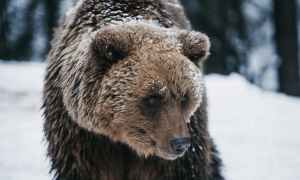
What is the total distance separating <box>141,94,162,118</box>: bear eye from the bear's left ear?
0.49 m

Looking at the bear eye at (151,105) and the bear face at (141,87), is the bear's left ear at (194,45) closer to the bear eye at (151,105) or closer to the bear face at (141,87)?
the bear face at (141,87)

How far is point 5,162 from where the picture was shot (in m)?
6.87

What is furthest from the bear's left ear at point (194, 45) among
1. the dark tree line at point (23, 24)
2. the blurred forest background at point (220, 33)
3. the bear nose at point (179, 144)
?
the dark tree line at point (23, 24)

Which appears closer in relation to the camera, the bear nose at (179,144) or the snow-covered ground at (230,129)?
the bear nose at (179,144)

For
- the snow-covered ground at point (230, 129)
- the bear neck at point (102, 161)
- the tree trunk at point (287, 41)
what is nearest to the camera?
the bear neck at point (102, 161)

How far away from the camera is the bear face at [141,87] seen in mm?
3910

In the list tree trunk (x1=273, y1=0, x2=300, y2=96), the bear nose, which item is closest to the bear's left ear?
the bear nose

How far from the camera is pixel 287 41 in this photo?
15.6 m

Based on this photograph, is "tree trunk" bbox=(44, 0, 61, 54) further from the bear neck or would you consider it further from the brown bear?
the bear neck

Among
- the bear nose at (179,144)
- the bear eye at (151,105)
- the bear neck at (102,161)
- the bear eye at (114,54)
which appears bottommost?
the bear neck at (102,161)

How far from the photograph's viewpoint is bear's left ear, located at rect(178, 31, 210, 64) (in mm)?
4227

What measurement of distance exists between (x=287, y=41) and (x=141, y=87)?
1237 cm

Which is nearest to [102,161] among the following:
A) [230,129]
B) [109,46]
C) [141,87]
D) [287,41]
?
[141,87]

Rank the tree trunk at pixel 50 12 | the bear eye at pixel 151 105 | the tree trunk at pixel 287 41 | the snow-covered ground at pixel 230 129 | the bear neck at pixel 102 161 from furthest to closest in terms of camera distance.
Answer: the tree trunk at pixel 50 12 < the tree trunk at pixel 287 41 < the snow-covered ground at pixel 230 129 < the bear neck at pixel 102 161 < the bear eye at pixel 151 105
